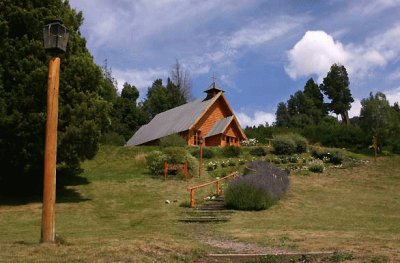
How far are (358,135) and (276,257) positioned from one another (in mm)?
37332

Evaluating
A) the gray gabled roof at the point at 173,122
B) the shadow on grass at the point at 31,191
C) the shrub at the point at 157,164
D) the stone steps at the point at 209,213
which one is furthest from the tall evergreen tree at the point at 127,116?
the stone steps at the point at 209,213

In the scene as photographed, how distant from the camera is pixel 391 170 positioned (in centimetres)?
2741

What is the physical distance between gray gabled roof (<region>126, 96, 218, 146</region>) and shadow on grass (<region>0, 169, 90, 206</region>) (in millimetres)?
18229

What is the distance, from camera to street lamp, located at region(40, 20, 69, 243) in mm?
8812

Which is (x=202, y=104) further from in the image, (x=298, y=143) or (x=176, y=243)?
(x=176, y=243)

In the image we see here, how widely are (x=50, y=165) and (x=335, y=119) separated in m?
64.8

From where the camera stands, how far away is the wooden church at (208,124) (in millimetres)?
40875

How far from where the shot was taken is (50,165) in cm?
900

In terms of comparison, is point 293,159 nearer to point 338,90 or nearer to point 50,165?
point 50,165

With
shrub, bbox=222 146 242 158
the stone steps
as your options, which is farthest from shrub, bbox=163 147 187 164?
shrub, bbox=222 146 242 158

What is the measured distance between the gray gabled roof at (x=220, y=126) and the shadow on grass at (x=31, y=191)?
60.3 ft

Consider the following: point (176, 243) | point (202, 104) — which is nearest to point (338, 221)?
point (176, 243)

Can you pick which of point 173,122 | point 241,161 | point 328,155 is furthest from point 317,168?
point 173,122

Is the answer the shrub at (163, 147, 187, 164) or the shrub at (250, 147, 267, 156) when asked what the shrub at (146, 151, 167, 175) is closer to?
the shrub at (163, 147, 187, 164)
